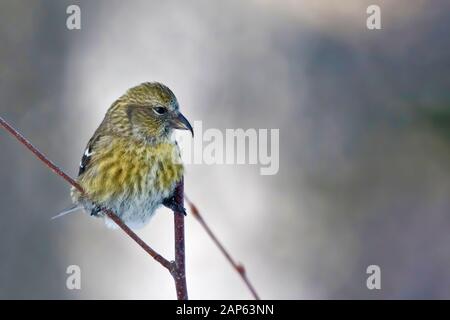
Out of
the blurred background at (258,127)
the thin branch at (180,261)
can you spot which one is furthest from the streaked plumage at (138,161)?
the blurred background at (258,127)

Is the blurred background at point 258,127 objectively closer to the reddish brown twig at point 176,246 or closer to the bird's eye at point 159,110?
the bird's eye at point 159,110

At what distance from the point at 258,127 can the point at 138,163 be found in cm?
464

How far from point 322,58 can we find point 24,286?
4.30 m

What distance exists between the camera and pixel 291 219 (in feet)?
27.8

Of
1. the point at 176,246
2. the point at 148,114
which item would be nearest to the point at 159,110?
the point at 148,114

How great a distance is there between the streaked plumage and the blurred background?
3427 mm

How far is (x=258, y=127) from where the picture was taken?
27.2 ft

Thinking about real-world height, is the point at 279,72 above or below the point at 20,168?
above

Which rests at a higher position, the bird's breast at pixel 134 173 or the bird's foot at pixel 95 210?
the bird's breast at pixel 134 173

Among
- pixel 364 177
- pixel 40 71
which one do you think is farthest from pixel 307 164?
pixel 40 71

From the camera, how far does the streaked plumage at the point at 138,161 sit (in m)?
3.67

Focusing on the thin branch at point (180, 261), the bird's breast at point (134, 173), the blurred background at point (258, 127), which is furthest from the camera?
the blurred background at point (258, 127)

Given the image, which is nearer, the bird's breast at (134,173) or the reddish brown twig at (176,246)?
the reddish brown twig at (176,246)

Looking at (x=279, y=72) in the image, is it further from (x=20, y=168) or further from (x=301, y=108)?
(x=20, y=168)
